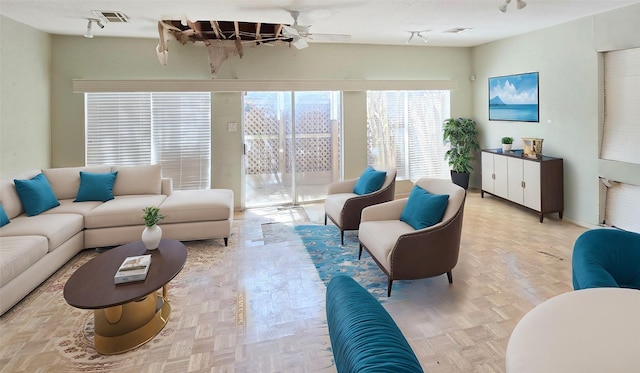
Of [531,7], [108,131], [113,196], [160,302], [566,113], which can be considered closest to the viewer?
[160,302]

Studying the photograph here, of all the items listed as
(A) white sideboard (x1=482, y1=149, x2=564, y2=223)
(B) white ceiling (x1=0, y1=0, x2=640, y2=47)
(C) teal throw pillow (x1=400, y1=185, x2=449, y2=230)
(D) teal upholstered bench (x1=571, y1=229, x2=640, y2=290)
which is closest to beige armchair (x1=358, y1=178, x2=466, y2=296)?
(C) teal throw pillow (x1=400, y1=185, x2=449, y2=230)

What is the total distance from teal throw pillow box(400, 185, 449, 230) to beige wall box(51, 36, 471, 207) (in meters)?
3.13

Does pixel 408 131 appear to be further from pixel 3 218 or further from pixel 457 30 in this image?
pixel 3 218

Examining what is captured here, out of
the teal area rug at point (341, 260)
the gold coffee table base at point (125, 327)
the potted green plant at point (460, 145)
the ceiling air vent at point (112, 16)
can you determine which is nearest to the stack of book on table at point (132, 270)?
the gold coffee table base at point (125, 327)

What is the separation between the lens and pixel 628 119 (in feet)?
13.6

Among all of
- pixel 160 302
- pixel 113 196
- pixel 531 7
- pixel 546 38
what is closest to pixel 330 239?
pixel 160 302

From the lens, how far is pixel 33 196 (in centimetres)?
375

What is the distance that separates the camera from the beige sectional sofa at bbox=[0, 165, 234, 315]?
288cm

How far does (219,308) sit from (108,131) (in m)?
4.04

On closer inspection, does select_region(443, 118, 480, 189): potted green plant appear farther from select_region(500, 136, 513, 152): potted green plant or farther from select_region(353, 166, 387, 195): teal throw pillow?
select_region(353, 166, 387, 195): teal throw pillow

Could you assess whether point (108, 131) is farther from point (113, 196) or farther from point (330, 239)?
point (330, 239)

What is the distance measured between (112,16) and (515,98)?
5872 mm

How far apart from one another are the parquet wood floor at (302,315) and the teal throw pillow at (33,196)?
5.08 ft

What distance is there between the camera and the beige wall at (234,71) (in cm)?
521
